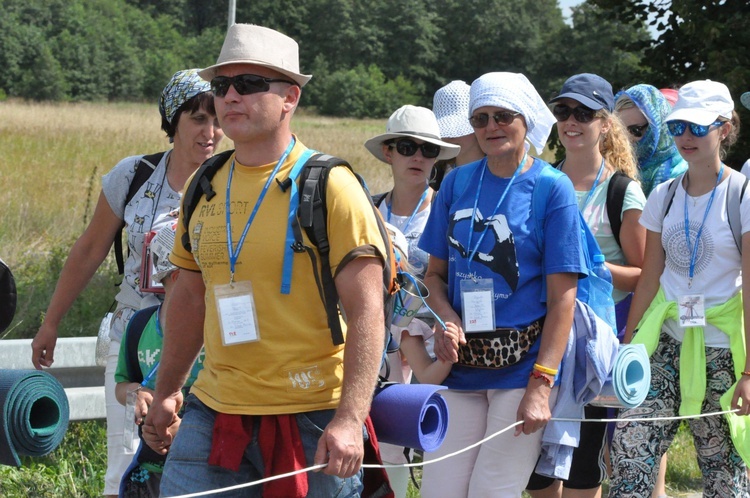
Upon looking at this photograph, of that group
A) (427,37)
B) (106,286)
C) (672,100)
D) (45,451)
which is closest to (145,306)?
(45,451)

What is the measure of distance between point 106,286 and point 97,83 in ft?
186

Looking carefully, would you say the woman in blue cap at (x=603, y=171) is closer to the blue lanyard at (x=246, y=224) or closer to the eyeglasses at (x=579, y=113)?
the eyeglasses at (x=579, y=113)

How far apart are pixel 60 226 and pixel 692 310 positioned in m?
7.61

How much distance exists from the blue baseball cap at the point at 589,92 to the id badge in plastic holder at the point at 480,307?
1.20 meters

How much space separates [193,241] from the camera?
3271mm

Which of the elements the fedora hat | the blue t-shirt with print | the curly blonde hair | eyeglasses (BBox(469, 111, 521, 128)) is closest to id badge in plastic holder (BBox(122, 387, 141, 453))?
the blue t-shirt with print

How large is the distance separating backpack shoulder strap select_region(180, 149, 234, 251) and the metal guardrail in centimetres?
229

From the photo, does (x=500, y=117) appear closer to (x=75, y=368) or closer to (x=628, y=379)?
(x=628, y=379)

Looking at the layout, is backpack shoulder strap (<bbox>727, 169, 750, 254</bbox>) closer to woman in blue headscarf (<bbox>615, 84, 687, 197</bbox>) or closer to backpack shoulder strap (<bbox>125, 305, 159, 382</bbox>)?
woman in blue headscarf (<bbox>615, 84, 687, 197</bbox>)

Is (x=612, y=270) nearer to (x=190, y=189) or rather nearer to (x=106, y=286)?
(x=190, y=189)

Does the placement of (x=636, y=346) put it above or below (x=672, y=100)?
below

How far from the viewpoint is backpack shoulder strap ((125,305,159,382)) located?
3994 millimetres

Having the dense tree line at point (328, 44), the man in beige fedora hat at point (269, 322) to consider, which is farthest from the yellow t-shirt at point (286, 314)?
the dense tree line at point (328, 44)

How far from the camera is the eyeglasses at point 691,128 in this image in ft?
15.1
